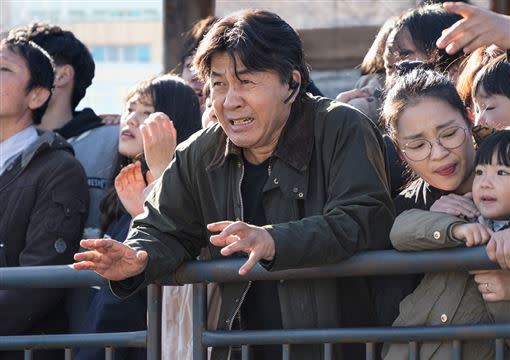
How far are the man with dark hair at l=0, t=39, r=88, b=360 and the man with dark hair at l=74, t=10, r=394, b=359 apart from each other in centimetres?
87

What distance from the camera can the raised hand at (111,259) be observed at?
3.70 metres

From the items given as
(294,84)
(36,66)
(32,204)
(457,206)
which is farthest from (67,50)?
(457,206)

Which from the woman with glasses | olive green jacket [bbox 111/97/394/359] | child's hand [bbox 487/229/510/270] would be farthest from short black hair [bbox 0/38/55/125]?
child's hand [bbox 487/229/510/270]

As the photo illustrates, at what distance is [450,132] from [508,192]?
0.35 meters

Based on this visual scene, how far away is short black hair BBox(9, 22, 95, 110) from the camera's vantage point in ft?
19.8

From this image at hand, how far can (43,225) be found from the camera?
4922mm

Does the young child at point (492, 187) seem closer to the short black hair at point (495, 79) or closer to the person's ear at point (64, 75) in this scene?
the short black hair at point (495, 79)

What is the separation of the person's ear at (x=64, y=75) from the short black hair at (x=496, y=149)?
286cm

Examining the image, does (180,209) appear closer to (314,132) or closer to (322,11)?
(314,132)

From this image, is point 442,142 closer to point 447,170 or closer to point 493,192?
point 447,170

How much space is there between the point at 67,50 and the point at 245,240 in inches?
111

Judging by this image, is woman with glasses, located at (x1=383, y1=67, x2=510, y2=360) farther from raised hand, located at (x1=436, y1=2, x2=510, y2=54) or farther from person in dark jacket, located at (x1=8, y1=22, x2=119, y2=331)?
person in dark jacket, located at (x1=8, y1=22, x2=119, y2=331)

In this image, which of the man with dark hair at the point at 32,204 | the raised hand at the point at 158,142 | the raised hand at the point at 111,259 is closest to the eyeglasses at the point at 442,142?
the raised hand at the point at 111,259

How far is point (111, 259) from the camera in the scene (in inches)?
148
